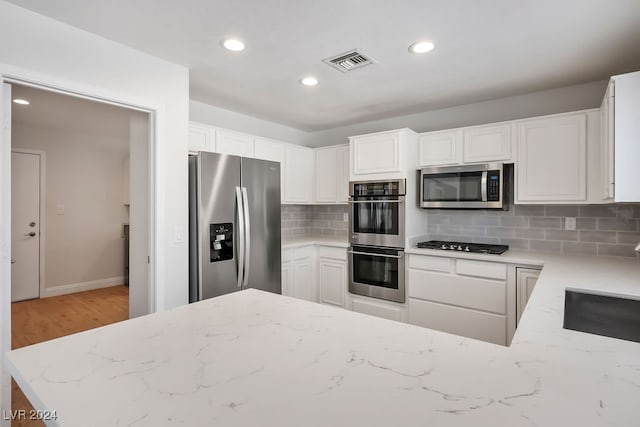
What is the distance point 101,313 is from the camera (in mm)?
4020

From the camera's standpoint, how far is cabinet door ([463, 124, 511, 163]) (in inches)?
117

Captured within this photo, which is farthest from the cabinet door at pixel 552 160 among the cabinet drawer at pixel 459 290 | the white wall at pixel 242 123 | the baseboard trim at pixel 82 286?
the baseboard trim at pixel 82 286

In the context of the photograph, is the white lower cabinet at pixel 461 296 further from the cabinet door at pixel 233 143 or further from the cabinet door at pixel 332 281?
the cabinet door at pixel 233 143

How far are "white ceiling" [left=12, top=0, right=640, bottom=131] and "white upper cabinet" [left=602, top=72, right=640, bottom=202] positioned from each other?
364 millimetres

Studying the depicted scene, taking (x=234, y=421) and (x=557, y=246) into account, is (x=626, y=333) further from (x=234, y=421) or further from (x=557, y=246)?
(x=234, y=421)

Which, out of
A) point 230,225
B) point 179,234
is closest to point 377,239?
point 230,225

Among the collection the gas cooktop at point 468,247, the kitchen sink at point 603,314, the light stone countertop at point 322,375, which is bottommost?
the kitchen sink at point 603,314

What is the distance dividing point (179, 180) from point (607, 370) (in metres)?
2.54

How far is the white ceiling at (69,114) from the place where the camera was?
338 centimetres

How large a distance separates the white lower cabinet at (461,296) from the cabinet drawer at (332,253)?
2.57ft

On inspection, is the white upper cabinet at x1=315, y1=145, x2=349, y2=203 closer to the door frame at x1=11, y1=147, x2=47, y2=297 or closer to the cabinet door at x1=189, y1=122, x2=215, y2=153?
the cabinet door at x1=189, y1=122, x2=215, y2=153

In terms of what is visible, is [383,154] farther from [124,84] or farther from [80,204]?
[80,204]

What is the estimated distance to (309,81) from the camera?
2.80 metres

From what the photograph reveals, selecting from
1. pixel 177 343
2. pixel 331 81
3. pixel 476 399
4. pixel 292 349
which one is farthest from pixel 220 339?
pixel 331 81
